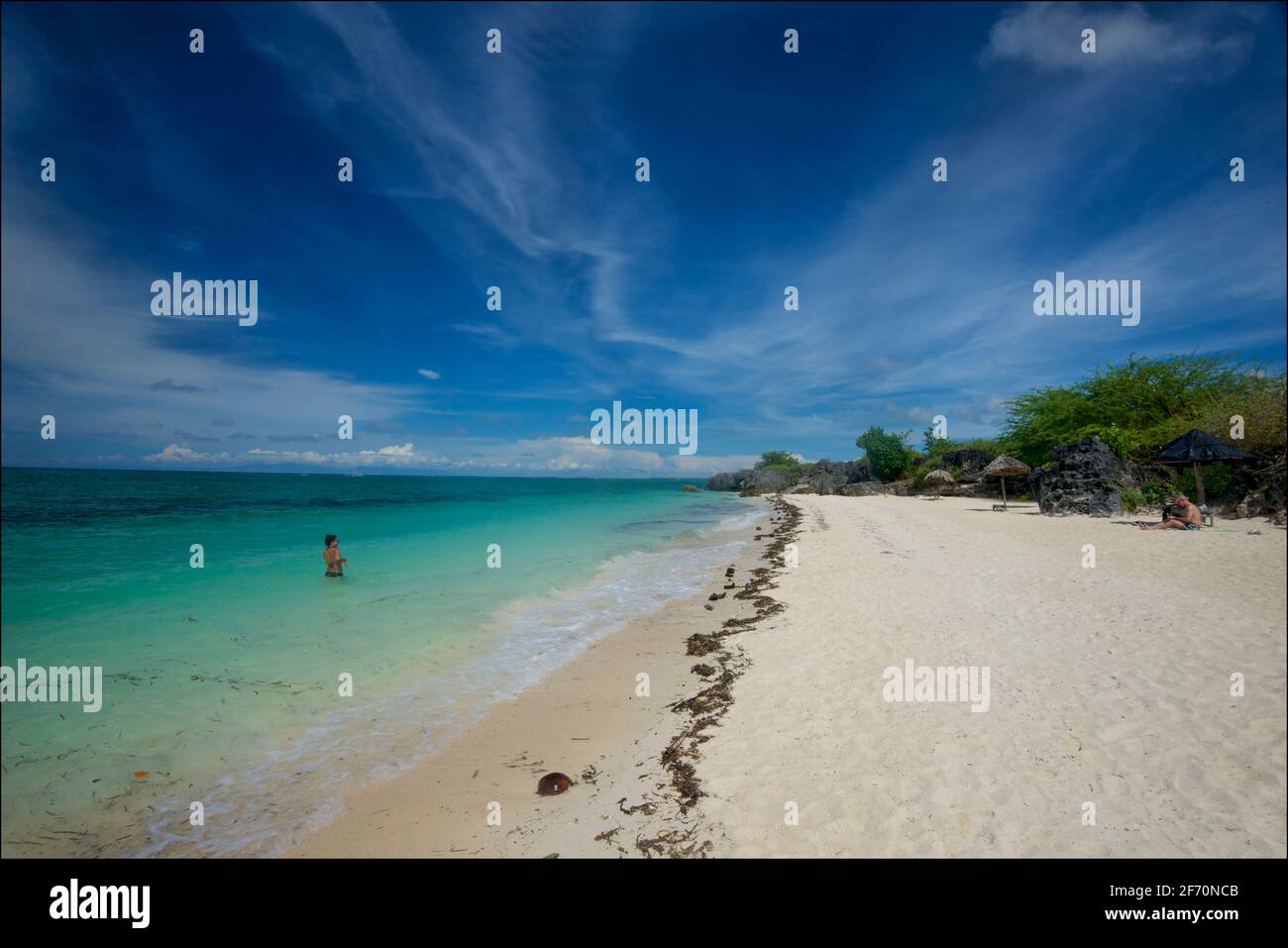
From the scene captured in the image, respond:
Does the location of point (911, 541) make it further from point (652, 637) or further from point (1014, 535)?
point (652, 637)

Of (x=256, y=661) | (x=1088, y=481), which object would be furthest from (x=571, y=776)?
(x=1088, y=481)

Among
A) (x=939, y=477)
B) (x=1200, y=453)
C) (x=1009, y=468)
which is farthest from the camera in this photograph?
(x=939, y=477)

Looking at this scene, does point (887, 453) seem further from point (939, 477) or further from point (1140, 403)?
point (1140, 403)

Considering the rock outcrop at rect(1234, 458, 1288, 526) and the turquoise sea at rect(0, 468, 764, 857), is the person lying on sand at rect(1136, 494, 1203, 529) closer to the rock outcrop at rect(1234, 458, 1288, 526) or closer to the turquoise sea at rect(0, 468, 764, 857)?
the rock outcrop at rect(1234, 458, 1288, 526)

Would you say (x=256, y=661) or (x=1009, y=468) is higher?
(x=1009, y=468)

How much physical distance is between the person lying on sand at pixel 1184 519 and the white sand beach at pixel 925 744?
15.6 feet

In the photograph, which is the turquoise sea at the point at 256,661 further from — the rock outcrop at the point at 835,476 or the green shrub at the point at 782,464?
the green shrub at the point at 782,464

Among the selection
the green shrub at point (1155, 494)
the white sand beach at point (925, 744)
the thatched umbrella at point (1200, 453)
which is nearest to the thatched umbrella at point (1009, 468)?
the green shrub at point (1155, 494)

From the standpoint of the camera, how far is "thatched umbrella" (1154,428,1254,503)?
37.9 feet

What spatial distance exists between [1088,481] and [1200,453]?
933 centimetres

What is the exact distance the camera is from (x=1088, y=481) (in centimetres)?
2050

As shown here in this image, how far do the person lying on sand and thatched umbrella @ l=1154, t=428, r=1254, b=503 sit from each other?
34cm
